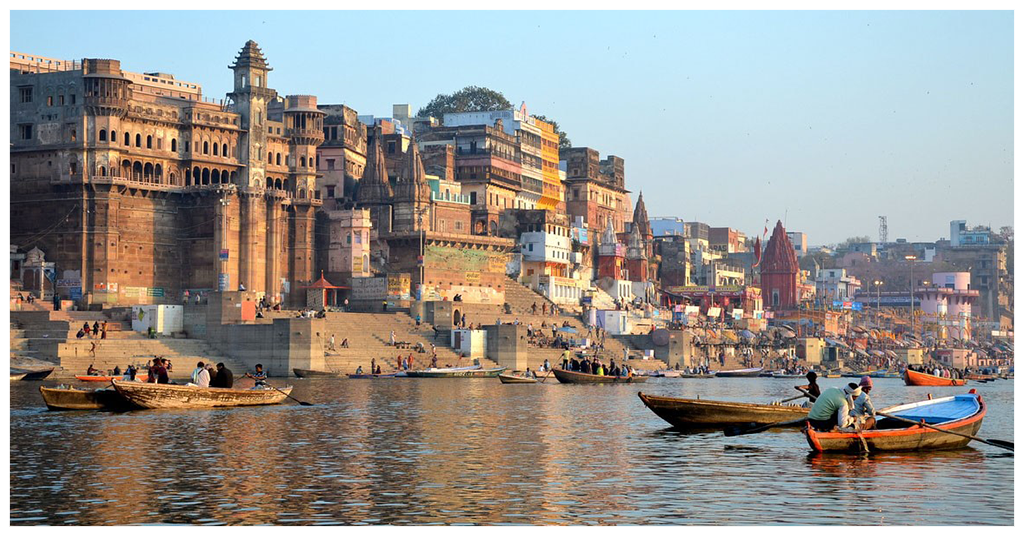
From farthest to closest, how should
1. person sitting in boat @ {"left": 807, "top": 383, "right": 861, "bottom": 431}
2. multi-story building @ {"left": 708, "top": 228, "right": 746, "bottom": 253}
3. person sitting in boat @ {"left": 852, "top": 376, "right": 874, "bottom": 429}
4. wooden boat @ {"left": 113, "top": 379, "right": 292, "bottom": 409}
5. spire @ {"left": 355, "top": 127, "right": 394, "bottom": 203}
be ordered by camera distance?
multi-story building @ {"left": 708, "top": 228, "right": 746, "bottom": 253}
spire @ {"left": 355, "top": 127, "right": 394, "bottom": 203}
wooden boat @ {"left": 113, "top": 379, "right": 292, "bottom": 409}
person sitting in boat @ {"left": 852, "top": 376, "right": 874, "bottom": 429}
person sitting in boat @ {"left": 807, "top": 383, "right": 861, "bottom": 431}

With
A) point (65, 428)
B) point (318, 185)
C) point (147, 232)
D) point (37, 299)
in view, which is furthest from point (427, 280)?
point (65, 428)

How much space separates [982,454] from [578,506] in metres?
11.2

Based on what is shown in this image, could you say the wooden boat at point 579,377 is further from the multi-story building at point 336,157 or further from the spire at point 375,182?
the multi-story building at point 336,157

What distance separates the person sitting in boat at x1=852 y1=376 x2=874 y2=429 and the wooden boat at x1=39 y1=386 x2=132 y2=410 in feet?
67.9

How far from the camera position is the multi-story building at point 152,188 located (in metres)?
84.3

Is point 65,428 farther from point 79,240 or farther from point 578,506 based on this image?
point 79,240

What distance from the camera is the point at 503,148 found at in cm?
11856

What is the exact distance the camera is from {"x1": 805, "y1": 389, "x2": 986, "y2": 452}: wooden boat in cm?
3052

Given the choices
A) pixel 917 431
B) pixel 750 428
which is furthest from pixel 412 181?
pixel 917 431

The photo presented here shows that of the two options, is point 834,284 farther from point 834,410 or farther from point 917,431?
point 834,410

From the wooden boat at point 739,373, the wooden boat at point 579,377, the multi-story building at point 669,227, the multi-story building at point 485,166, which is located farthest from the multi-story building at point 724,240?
the wooden boat at point 579,377

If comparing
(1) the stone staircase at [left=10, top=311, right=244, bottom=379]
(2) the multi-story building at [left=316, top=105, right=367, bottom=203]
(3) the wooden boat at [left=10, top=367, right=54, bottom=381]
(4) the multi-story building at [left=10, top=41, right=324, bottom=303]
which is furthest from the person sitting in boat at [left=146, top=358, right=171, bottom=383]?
(2) the multi-story building at [left=316, top=105, right=367, bottom=203]

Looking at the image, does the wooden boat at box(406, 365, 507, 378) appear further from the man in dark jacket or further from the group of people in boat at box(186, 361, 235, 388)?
the man in dark jacket

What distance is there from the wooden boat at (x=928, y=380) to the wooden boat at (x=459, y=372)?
22341mm
